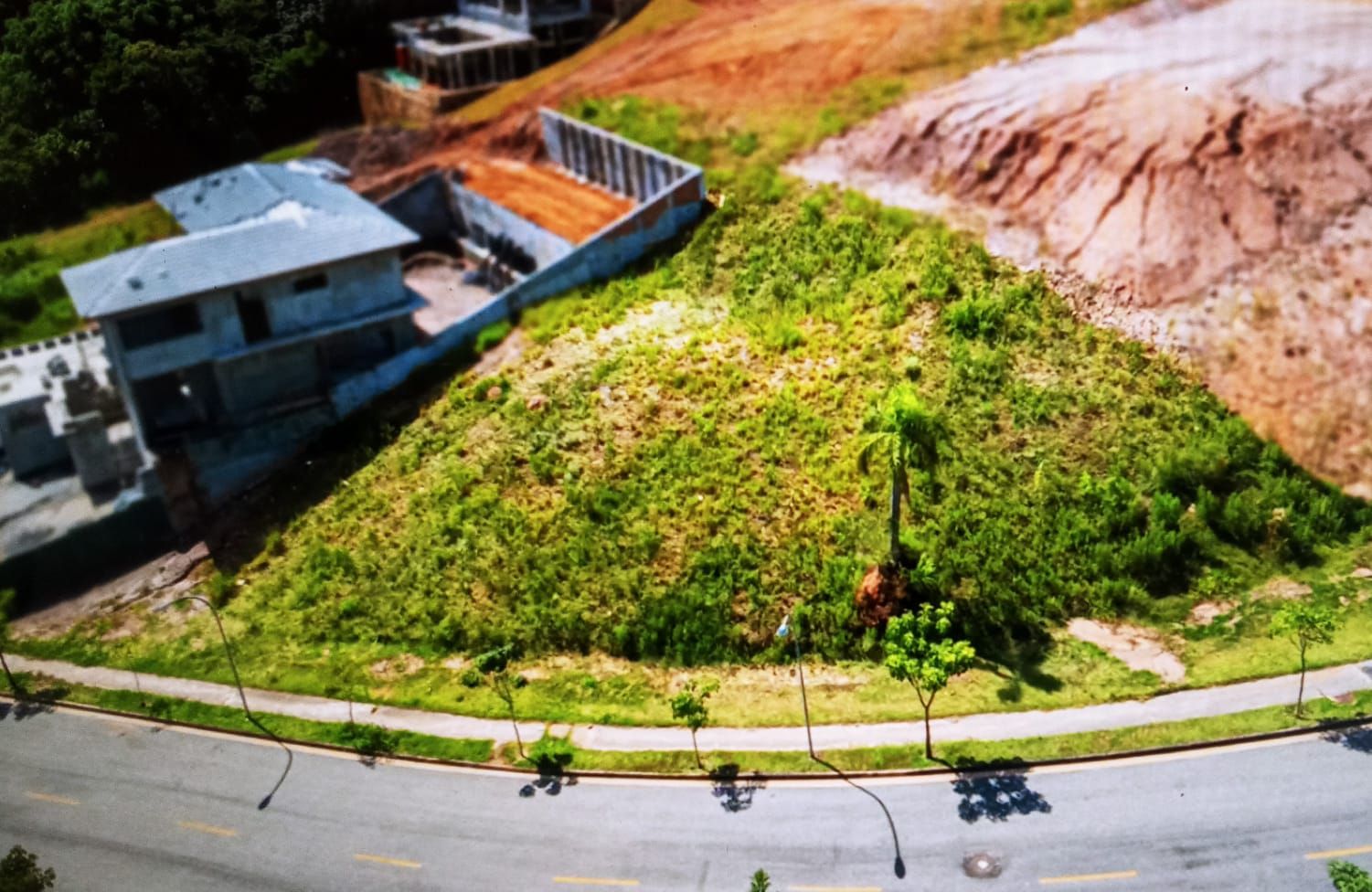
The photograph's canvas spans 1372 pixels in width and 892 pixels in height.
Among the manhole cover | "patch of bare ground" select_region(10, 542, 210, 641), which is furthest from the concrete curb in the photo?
"patch of bare ground" select_region(10, 542, 210, 641)

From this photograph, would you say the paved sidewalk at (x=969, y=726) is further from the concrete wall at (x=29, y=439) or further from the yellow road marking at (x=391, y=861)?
the concrete wall at (x=29, y=439)

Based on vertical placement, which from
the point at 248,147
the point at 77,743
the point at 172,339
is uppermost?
the point at 248,147

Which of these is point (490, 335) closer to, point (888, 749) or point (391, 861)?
point (391, 861)

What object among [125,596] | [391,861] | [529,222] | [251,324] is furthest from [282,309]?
[391,861]

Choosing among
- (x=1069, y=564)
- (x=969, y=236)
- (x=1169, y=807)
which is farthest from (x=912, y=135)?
(x=1169, y=807)

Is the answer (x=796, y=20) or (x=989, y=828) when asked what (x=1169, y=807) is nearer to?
(x=989, y=828)
